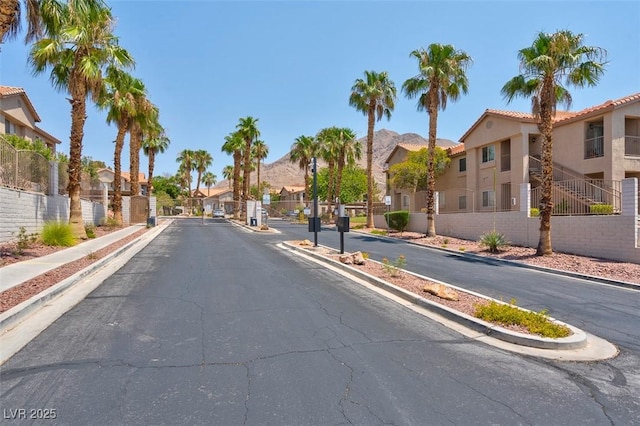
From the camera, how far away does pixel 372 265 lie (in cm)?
1309

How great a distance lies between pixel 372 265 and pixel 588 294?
5540 millimetres

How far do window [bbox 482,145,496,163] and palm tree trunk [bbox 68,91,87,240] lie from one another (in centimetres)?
2507

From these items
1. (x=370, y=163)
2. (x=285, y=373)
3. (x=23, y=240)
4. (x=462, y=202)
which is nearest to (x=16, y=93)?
(x=23, y=240)

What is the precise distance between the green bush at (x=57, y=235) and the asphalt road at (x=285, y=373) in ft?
33.0

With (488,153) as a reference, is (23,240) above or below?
below

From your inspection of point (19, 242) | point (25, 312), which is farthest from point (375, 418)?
point (19, 242)

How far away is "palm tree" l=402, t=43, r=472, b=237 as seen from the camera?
2438 centimetres

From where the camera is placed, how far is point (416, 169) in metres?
35.2

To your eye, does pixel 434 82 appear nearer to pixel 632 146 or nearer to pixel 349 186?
pixel 632 146

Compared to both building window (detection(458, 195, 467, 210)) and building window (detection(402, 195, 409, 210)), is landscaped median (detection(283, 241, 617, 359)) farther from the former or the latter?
building window (detection(402, 195, 409, 210))

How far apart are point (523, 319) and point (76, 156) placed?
1929cm

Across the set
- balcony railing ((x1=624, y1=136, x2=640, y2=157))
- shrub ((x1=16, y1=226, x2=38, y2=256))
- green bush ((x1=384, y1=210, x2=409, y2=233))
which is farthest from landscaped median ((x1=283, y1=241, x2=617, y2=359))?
balcony railing ((x1=624, y1=136, x2=640, y2=157))

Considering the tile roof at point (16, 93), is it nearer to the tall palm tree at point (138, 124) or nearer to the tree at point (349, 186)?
the tall palm tree at point (138, 124)

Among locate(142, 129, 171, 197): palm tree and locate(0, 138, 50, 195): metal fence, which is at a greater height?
locate(142, 129, 171, 197): palm tree
